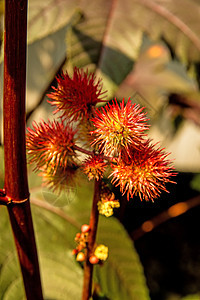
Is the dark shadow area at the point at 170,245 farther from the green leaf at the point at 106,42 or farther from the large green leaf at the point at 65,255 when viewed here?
the green leaf at the point at 106,42

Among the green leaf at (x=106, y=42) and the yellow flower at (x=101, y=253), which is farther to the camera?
the green leaf at (x=106, y=42)

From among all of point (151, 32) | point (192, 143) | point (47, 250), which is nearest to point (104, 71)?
point (151, 32)

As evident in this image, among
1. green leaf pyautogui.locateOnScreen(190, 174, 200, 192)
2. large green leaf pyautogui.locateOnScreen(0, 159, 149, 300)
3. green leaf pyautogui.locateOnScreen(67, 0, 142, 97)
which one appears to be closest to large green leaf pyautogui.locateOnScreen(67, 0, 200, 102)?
green leaf pyautogui.locateOnScreen(67, 0, 142, 97)

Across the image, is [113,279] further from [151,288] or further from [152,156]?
[151,288]

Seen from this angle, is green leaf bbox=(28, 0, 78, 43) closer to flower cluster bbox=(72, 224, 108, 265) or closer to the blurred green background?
the blurred green background

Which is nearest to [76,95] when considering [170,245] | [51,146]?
[51,146]

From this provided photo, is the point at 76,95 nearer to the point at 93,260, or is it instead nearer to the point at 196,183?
the point at 93,260

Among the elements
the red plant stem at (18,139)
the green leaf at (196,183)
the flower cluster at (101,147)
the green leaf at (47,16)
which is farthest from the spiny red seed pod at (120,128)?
the green leaf at (196,183)
